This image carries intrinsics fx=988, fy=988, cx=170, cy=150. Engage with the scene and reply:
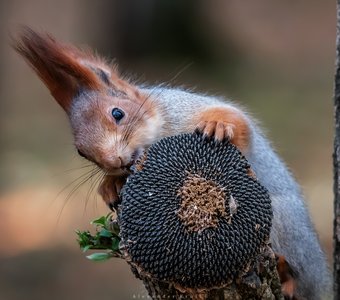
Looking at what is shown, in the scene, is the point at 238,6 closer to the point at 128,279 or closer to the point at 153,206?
the point at 128,279

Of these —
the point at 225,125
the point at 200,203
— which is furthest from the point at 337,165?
the point at 200,203

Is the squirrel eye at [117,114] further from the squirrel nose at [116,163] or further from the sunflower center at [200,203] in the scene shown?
the sunflower center at [200,203]

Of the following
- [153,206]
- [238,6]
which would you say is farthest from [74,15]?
[153,206]

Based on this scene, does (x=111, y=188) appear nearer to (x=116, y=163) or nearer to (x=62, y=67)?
(x=116, y=163)

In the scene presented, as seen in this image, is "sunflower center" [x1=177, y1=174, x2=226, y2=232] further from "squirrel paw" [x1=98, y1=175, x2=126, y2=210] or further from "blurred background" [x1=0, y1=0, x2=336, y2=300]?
"blurred background" [x1=0, y1=0, x2=336, y2=300]

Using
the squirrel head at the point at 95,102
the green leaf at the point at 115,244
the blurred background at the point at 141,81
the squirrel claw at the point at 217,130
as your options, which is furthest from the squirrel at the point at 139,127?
the blurred background at the point at 141,81

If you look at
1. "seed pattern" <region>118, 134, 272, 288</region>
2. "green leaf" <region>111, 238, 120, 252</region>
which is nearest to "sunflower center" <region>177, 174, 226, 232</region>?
"seed pattern" <region>118, 134, 272, 288</region>
